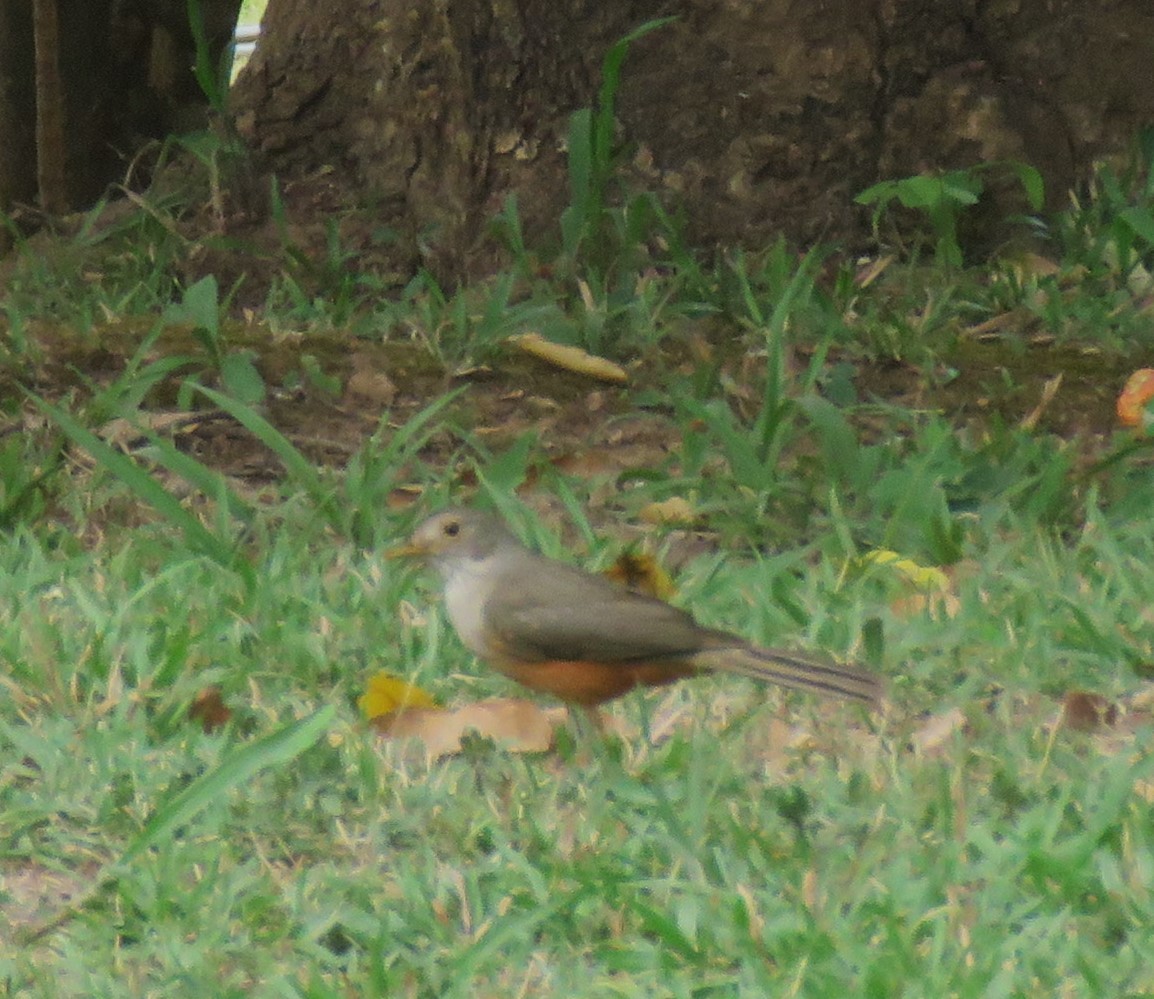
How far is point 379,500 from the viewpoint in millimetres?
4910

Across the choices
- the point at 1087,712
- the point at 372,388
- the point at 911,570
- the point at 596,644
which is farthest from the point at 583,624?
the point at 372,388

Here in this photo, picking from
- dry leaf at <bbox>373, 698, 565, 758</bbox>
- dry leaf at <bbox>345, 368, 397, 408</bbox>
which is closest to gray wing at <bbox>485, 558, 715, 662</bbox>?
dry leaf at <bbox>373, 698, 565, 758</bbox>

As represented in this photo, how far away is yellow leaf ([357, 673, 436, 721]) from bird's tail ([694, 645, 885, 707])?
54cm

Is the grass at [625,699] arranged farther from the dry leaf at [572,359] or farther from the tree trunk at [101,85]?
the tree trunk at [101,85]

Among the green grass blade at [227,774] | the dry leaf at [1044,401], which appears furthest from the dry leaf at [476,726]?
the dry leaf at [1044,401]

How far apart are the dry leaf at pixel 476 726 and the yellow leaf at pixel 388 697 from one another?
0.7 inches

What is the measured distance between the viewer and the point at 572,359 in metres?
5.76

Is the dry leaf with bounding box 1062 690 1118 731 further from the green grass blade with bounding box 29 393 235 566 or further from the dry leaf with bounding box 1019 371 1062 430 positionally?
the green grass blade with bounding box 29 393 235 566

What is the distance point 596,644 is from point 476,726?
28cm

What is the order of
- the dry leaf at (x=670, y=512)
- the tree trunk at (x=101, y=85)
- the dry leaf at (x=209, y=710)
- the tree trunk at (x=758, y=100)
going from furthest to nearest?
the tree trunk at (x=101, y=85) → the tree trunk at (x=758, y=100) → the dry leaf at (x=670, y=512) → the dry leaf at (x=209, y=710)

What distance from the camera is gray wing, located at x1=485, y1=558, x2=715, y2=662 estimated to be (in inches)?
143

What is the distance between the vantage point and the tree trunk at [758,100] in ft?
21.7

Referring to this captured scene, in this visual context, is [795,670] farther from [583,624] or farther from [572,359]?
[572,359]

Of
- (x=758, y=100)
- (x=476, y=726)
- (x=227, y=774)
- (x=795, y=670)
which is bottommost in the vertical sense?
(x=476, y=726)
